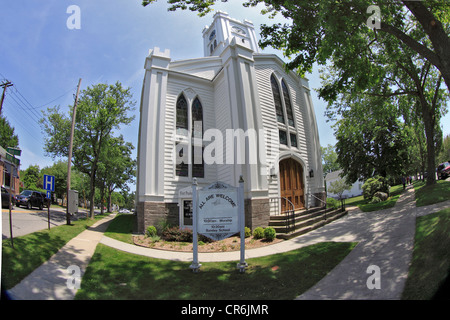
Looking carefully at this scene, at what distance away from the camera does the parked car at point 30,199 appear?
11051 millimetres

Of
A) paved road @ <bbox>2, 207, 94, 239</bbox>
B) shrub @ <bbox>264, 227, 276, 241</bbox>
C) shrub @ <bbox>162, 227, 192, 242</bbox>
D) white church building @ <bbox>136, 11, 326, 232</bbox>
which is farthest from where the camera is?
white church building @ <bbox>136, 11, 326, 232</bbox>

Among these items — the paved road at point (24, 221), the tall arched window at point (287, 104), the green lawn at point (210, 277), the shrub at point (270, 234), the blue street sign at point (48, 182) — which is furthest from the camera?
the tall arched window at point (287, 104)

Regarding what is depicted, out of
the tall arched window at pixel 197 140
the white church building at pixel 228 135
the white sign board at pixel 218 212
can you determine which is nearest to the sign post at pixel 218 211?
the white sign board at pixel 218 212

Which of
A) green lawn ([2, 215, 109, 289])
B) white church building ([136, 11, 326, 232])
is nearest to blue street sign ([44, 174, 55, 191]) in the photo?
green lawn ([2, 215, 109, 289])

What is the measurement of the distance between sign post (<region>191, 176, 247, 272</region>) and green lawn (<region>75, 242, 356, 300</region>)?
3.34 feet

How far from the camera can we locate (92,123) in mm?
15891

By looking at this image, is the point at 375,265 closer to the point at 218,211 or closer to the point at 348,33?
the point at 218,211

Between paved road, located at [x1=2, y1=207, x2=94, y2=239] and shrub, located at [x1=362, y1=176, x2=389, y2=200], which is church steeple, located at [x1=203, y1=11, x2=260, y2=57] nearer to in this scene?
shrub, located at [x1=362, y1=176, x2=389, y2=200]

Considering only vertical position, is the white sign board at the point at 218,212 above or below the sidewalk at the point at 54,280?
above

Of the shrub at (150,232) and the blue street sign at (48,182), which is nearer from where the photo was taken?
the blue street sign at (48,182)

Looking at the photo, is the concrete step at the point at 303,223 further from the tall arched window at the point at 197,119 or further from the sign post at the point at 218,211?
the tall arched window at the point at 197,119

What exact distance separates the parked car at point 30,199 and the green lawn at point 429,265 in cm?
1478

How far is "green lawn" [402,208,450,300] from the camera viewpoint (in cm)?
336

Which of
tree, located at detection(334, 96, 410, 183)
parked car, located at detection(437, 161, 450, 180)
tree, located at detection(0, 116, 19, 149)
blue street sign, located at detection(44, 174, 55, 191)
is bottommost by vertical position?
blue street sign, located at detection(44, 174, 55, 191)
